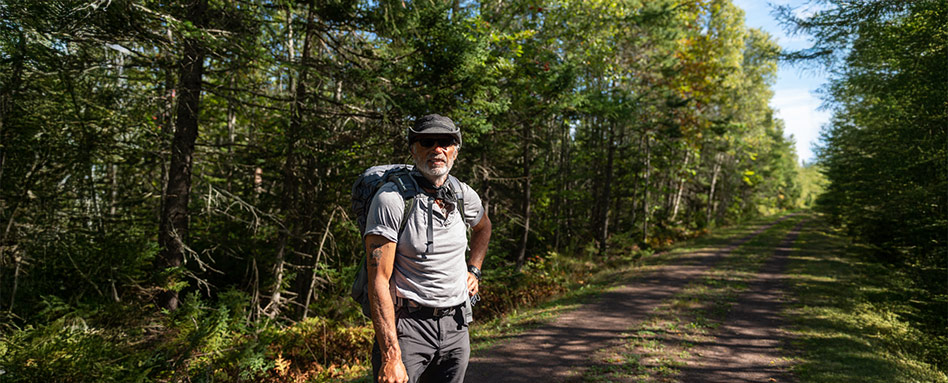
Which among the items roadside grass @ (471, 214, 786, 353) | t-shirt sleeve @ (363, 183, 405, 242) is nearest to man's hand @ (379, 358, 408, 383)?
t-shirt sleeve @ (363, 183, 405, 242)

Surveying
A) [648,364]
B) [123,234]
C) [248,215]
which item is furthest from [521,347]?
[123,234]

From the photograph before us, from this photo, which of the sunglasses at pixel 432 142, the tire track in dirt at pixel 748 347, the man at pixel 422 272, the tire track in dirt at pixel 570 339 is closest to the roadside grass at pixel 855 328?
the tire track in dirt at pixel 748 347

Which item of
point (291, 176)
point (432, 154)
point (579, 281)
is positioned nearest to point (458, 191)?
point (432, 154)

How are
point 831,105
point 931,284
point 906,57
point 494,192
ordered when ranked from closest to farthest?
point 906,57, point 931,284, point 831,105, point 494,192

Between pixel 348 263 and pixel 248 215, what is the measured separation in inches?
101

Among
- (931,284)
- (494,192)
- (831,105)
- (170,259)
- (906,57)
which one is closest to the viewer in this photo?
(170,259)

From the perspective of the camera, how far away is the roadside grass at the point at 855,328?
258 inches

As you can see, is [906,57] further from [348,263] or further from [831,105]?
[348,263]

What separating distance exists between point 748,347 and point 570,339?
3.03 meters

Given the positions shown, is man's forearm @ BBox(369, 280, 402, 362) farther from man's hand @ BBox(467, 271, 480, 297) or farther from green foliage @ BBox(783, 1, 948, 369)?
green foliage @ BBox(783, 1, 948, 369)

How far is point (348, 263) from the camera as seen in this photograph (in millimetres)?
10875

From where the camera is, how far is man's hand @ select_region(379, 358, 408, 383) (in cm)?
232

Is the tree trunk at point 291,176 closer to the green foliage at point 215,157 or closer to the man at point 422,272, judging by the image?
the green foliage at point 215,157

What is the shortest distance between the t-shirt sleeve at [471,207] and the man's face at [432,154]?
1.06ft
